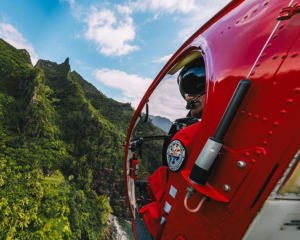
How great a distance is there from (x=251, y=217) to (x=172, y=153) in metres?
0.63

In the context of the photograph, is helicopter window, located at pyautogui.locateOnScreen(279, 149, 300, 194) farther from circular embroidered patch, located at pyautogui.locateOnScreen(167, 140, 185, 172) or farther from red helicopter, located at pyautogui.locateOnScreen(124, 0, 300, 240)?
circular embroidered patch, located at pyautogui.locateOnScreen(167, 140, 185, 172)

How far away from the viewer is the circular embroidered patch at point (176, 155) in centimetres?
118

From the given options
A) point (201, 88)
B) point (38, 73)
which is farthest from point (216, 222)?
point (38, 73)

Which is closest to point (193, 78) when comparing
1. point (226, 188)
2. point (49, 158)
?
point (226, 188)

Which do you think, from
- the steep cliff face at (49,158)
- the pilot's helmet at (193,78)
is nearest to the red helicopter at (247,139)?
the pilot's helmet at (193,78)

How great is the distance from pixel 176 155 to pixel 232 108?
558 millimetres

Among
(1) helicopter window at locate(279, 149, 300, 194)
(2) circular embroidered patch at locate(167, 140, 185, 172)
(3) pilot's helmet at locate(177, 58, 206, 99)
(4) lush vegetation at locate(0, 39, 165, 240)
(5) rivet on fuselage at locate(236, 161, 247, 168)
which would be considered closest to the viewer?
(1) helicopter window at locate(279, 149, 300, 194)

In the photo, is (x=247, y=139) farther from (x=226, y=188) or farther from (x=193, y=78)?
(x=193, y=78)

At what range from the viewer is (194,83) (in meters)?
1.73

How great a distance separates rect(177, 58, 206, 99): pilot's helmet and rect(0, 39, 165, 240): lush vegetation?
1.54 meters

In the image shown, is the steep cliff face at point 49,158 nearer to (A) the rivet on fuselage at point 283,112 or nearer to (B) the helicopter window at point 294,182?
(B) the helicopter window at point 294,182

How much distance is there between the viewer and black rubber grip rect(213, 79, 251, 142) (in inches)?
32.3

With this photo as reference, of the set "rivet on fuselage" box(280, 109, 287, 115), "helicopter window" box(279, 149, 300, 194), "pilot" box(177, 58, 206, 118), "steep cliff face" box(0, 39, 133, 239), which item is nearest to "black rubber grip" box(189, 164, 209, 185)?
"helicopter window" box(279, 149, 300, 194)

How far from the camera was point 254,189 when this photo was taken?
29.5 inches
